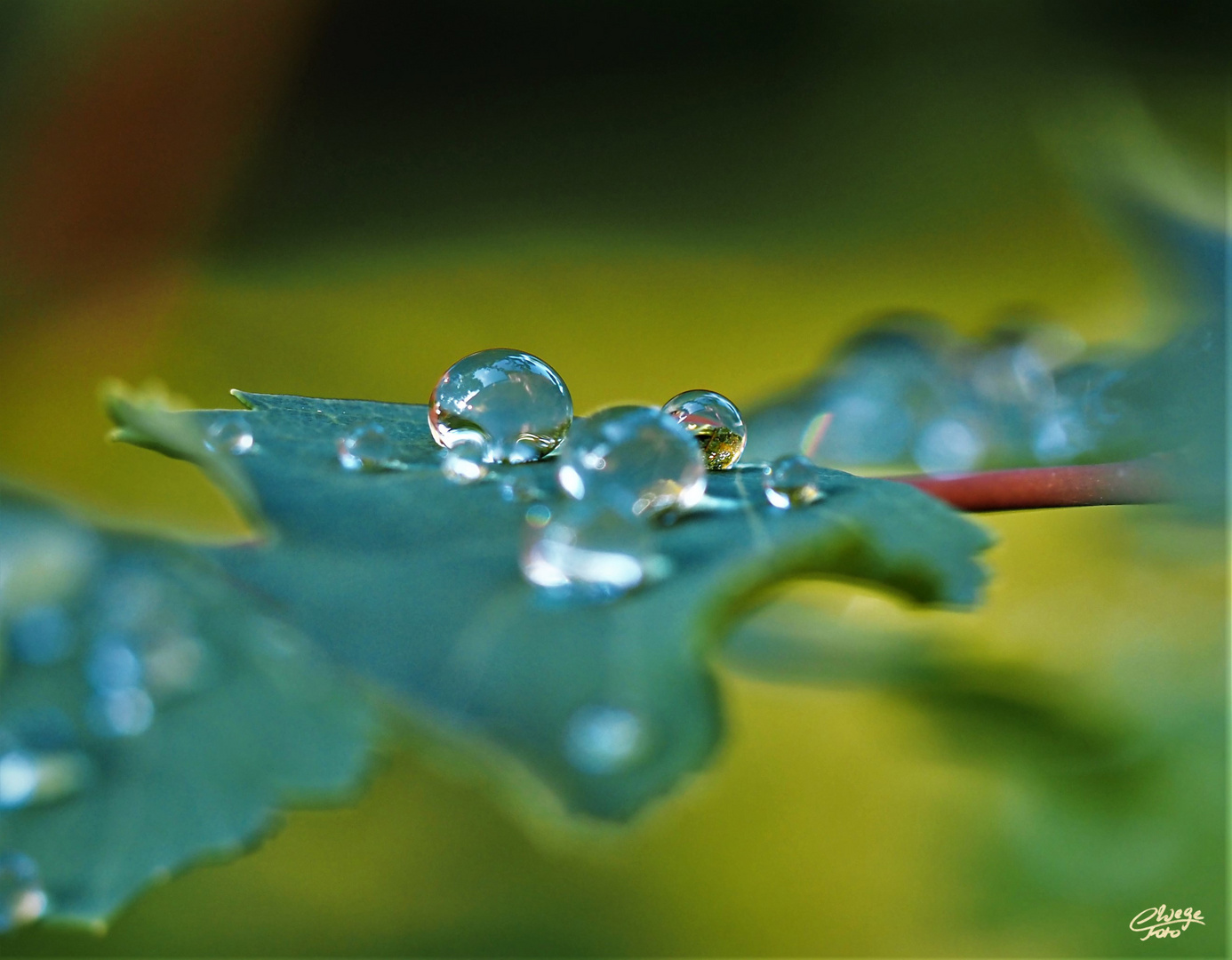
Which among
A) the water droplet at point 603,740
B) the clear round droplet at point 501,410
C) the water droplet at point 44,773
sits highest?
the clear round droplet at point 501,410

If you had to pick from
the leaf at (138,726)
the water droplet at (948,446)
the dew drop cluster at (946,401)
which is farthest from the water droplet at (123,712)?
the water droplet at (948,446)

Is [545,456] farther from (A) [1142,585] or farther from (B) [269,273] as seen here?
(B) [269,273]

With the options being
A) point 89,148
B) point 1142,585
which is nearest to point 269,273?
point 89,148

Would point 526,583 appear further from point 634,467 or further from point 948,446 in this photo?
point 948,446

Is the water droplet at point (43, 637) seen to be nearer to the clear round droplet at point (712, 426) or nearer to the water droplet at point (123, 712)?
the water droplet at point (123, 712)

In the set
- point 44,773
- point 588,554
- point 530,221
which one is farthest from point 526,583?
point 530,221

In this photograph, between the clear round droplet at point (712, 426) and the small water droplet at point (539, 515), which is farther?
the clear round droplet at point (712, 426)
